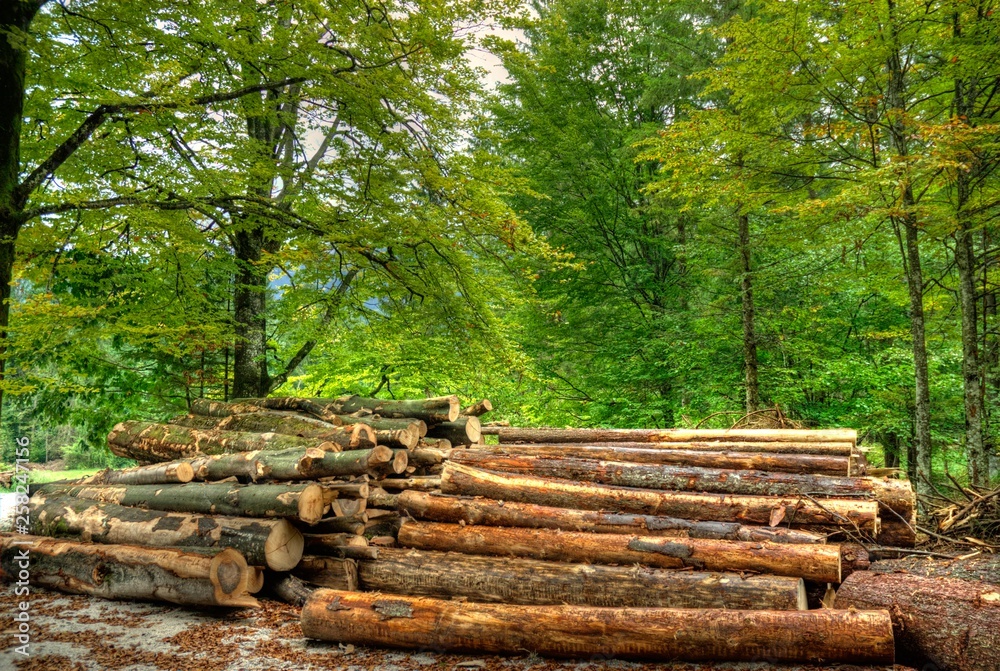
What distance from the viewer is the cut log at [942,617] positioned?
334 cm

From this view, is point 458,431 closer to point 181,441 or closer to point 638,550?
point 638,550

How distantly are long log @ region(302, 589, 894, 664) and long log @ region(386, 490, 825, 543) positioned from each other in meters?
1.01

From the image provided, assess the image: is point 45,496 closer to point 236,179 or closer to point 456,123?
point 236,179

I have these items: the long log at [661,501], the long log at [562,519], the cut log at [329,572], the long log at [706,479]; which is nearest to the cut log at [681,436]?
the long log at [706,479]

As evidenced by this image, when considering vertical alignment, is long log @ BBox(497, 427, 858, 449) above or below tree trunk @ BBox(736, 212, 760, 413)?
below

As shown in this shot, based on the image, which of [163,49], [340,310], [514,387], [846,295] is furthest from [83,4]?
[846,295]

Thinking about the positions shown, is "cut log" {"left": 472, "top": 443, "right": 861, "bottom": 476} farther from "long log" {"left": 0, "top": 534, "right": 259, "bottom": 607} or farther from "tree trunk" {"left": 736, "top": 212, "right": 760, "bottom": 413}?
"tree trunk" {"left": 736, "top": 212, "right": 760, "bottom": 413}

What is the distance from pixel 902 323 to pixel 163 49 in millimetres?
13583

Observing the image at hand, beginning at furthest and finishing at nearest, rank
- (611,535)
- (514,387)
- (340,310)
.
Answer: (514,387) → (340,310) → (611,535)

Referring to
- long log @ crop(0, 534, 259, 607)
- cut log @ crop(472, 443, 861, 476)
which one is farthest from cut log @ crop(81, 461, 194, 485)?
cut log @ crop(472, 443, 861, 476)

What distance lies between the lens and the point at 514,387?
13.8 m

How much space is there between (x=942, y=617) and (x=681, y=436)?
10.6 feet

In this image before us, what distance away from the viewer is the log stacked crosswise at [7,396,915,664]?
12.9 feet

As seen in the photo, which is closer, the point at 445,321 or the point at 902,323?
the point at 445,321
